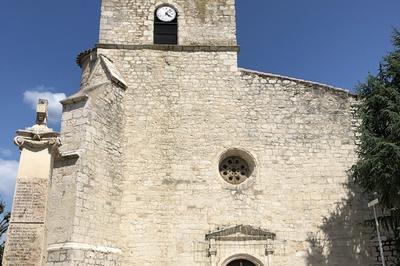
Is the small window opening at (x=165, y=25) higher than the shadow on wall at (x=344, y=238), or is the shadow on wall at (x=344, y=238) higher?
the small window opening at (x=165, y=25)

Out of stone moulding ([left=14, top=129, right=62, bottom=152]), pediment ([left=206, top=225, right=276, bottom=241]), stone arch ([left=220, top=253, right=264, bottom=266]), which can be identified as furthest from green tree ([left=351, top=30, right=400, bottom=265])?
stone moulding ([left=14, top=129, right=62, bottom=152])

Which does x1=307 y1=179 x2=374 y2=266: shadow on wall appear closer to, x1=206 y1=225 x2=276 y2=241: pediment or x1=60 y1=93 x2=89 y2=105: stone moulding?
x1=206 y1=225 x2=276 y2=241: pediment

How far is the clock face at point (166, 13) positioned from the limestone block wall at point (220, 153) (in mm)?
1345

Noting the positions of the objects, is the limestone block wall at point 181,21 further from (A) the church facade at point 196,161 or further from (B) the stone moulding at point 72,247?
(B) the stone moulding at point 72,247

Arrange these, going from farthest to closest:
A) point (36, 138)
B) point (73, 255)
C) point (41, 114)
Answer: point (73, 255) → point (41, 114) → point (36, 138)

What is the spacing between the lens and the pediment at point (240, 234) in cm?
955

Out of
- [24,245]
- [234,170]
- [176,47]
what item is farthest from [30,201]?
[176,47]

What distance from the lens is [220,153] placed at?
410 inches

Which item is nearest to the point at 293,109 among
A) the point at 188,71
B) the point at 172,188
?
the point at 188,71

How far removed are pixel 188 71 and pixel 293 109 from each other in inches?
115

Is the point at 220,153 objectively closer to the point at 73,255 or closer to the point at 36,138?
the point at 73,255

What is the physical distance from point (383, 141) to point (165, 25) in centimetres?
668

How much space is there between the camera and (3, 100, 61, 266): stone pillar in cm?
661

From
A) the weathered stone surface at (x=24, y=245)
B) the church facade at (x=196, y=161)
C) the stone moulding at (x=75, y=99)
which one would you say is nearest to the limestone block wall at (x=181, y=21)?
the church facade at (x=196, y=161)
